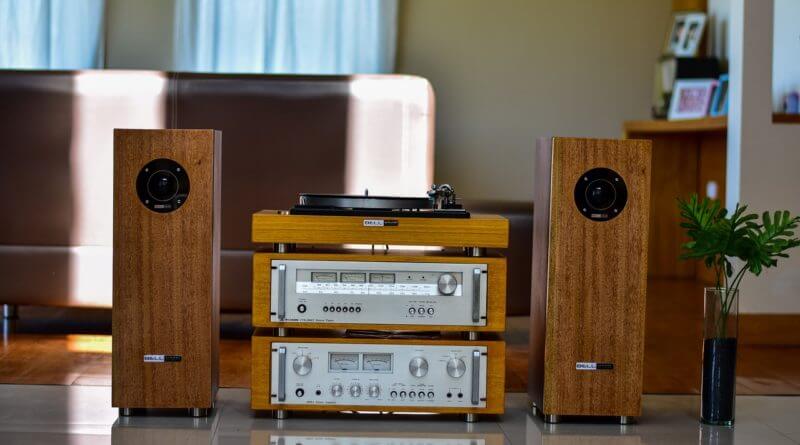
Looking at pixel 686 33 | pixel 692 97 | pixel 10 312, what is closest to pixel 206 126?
pixel 10 312

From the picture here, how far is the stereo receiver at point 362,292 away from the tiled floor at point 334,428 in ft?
0.76

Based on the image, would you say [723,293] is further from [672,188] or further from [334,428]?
[672,188]

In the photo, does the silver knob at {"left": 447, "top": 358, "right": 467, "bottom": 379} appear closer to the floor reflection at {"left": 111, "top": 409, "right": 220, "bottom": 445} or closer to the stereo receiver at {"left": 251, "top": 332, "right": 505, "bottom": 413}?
the stereo receiver at {"left": 251, "top": 332, "right": 505, "bottom": 413}

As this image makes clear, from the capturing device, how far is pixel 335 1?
17.1 ft

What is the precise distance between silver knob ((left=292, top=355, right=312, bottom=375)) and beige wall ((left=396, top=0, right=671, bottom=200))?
303 centimetres

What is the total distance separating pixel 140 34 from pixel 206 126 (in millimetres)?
1847

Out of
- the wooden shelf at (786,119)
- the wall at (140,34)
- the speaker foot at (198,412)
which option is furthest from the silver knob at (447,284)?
the wall at (140,34)

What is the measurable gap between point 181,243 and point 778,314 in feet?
7.26

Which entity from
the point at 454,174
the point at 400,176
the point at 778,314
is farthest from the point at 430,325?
the point at 454,174

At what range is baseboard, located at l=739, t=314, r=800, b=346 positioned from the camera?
367 centimetres

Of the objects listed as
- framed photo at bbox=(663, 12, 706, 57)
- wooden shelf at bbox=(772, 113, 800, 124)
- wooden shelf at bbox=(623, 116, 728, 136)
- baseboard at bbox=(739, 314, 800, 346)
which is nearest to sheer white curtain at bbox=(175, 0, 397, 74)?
wooden shelf at bbox=(623, 116, 728, 136)

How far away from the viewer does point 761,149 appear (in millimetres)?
3648

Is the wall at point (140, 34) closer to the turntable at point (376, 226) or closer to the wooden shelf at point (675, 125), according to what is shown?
the wooden shelf at point (675, 125)

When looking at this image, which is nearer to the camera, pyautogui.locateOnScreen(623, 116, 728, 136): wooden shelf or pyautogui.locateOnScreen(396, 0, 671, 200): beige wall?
pyautogui.locateOnScreen(623, 116, 728, 136): wooden shelf
